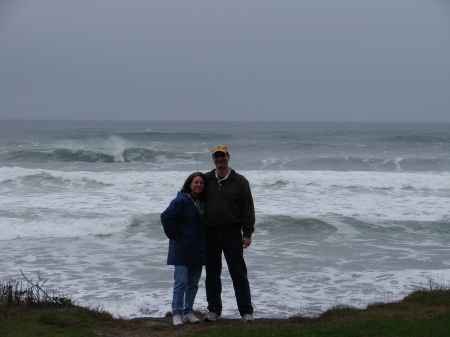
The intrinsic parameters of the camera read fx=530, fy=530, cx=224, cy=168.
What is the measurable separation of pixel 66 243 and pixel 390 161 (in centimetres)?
2513

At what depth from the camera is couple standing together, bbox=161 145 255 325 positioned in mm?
5613

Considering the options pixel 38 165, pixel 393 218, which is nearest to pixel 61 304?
A: pixel 393 218

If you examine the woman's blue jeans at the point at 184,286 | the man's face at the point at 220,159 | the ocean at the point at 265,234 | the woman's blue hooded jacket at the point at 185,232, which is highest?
the man's face at the point at 220,159

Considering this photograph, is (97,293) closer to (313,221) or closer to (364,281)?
(364,281)

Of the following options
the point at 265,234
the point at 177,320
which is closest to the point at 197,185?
the point at 177,320

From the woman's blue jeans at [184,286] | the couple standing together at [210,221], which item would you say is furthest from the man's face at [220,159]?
the woman's blue jeans at [184,286]

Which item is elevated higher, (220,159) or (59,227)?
(220,159)

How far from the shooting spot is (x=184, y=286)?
5867 millimetres

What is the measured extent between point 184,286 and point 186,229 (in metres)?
0.69

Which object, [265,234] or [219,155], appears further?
[265,234]

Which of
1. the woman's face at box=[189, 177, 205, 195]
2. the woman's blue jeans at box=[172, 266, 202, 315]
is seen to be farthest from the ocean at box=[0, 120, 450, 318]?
the woman's face at box=[189, 177, 205, 195]

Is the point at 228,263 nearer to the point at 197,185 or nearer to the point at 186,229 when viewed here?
the point at 186,229

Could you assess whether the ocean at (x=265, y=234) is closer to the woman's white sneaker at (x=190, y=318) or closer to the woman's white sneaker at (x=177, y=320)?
the woman's white sneaker at (x=190, y=318)

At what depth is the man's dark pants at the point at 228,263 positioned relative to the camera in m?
5.70
